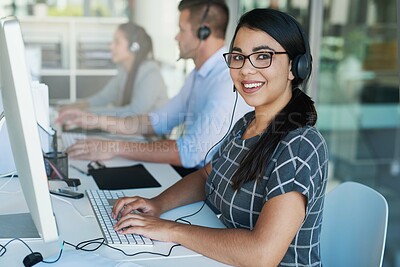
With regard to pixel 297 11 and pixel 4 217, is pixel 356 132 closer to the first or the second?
pixel 297 11

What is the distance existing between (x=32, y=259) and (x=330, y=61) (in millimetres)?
3045

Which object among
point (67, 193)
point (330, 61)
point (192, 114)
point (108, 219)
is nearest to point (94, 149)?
point (67, 193)

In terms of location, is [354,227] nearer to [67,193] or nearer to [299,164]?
[299,164]

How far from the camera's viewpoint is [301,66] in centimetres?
158

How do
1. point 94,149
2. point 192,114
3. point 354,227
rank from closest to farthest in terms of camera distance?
point 354,227 → point 94,149 → point 192,114

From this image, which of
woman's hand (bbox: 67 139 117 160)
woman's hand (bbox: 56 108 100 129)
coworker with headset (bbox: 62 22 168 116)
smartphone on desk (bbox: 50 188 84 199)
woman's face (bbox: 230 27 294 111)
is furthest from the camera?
coworker with headset (bbox: 62 22 168 116)

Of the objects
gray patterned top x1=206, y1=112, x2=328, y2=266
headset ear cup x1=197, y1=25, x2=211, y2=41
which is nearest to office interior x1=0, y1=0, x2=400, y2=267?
headset ear cup x1=197, y1=25, x2=211, y2=41

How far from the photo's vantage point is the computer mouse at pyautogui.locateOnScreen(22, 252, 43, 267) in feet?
4.35

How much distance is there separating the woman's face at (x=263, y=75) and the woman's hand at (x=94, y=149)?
937 millimetres

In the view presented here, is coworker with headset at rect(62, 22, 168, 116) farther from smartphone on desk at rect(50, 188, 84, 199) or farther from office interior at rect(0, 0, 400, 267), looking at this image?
smartphone on desk at rect(50, 188, 84, 199)

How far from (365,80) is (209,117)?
1.98 meters

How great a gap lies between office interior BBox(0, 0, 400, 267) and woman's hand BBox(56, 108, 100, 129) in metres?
0.88

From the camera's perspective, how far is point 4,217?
5.42 feet

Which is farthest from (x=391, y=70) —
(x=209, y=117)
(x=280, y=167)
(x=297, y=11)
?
(x=280, y=167)
